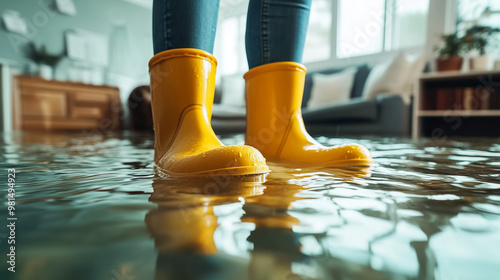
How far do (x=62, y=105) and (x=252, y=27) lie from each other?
4061mm

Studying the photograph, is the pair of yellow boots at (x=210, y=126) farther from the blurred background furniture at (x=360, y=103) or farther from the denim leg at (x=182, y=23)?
the blurred background furniture at (x=360, y=103)

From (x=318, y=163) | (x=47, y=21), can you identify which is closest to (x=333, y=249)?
(x=318, y=163)

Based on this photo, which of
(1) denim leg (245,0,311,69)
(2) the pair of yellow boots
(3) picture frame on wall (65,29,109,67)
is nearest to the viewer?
(2) the pair of yellow boots

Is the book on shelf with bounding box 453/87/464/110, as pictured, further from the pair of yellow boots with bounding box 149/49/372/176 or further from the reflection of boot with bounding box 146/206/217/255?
the reflection of boot with bounding box 146/206/217/255

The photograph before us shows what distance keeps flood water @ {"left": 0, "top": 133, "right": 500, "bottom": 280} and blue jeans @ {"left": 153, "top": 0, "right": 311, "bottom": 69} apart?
31 cm

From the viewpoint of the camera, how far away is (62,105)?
400 cm

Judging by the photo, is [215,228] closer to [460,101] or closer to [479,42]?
[460,101]

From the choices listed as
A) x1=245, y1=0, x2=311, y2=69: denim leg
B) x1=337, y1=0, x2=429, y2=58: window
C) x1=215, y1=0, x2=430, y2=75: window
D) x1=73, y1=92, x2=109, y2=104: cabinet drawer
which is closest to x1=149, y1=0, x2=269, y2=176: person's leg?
x1=245, y1=0, x2=311, y2=69: denim leg

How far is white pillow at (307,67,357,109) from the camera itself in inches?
123

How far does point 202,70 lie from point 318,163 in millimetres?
289

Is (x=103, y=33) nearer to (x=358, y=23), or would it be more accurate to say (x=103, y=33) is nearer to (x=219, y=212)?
(x=358, y=23)

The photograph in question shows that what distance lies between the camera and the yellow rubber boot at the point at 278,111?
27.0 inches

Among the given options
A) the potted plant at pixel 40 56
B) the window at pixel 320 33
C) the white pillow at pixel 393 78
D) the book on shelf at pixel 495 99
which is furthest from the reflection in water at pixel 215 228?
the potted plant at pixel 40 56

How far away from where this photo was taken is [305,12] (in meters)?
0.71
